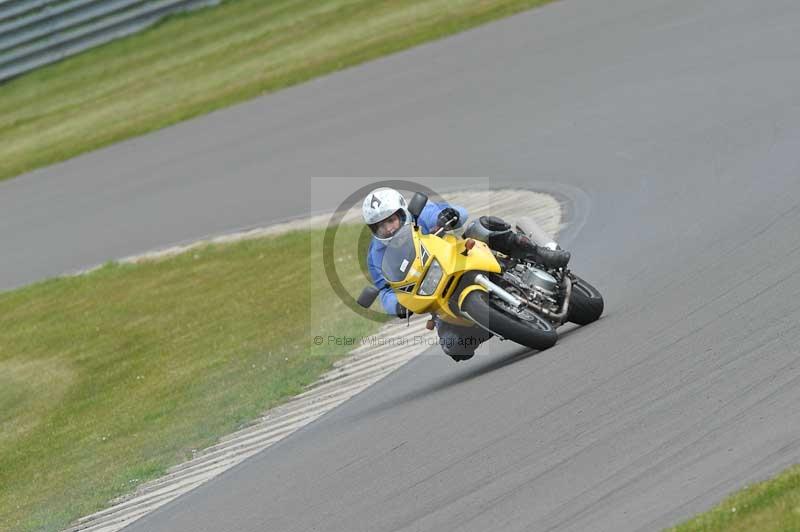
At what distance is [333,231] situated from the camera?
1611 centimetres

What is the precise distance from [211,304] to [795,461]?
9.88 m

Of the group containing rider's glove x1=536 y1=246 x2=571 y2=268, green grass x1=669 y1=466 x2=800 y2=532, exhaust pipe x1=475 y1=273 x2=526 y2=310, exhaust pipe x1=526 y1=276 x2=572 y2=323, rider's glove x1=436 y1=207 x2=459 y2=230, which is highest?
green grass x1=669 y1=466 x2=800 y2=532

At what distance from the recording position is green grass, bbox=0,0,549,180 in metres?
22.8

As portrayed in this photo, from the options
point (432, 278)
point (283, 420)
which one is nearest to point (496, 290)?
point (432, 278)

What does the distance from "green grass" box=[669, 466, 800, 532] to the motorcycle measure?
3.52 m

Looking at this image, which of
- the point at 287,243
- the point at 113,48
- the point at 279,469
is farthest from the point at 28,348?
the point at 113,48

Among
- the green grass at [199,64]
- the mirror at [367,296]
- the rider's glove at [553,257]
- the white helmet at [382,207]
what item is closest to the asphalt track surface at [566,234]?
the rider's glove at [553,257]

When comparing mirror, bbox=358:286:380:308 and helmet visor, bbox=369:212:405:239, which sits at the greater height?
helmet visor, bbox=369:212:405:239

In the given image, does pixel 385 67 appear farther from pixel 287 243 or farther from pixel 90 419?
pixel 90 419

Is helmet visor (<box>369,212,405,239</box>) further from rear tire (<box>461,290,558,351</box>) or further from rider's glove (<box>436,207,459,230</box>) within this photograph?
rear tire (<box>461,290,558,351</box>)

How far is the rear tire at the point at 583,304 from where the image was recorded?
10.0m

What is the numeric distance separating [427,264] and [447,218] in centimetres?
39

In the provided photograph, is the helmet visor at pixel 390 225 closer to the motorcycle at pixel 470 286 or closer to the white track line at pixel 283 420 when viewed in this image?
the motorcycle at pixel 470 286

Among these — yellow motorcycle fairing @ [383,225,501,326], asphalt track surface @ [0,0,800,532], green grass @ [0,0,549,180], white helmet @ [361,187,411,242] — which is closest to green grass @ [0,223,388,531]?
asphalt track surface @ [0,0,800,532]
